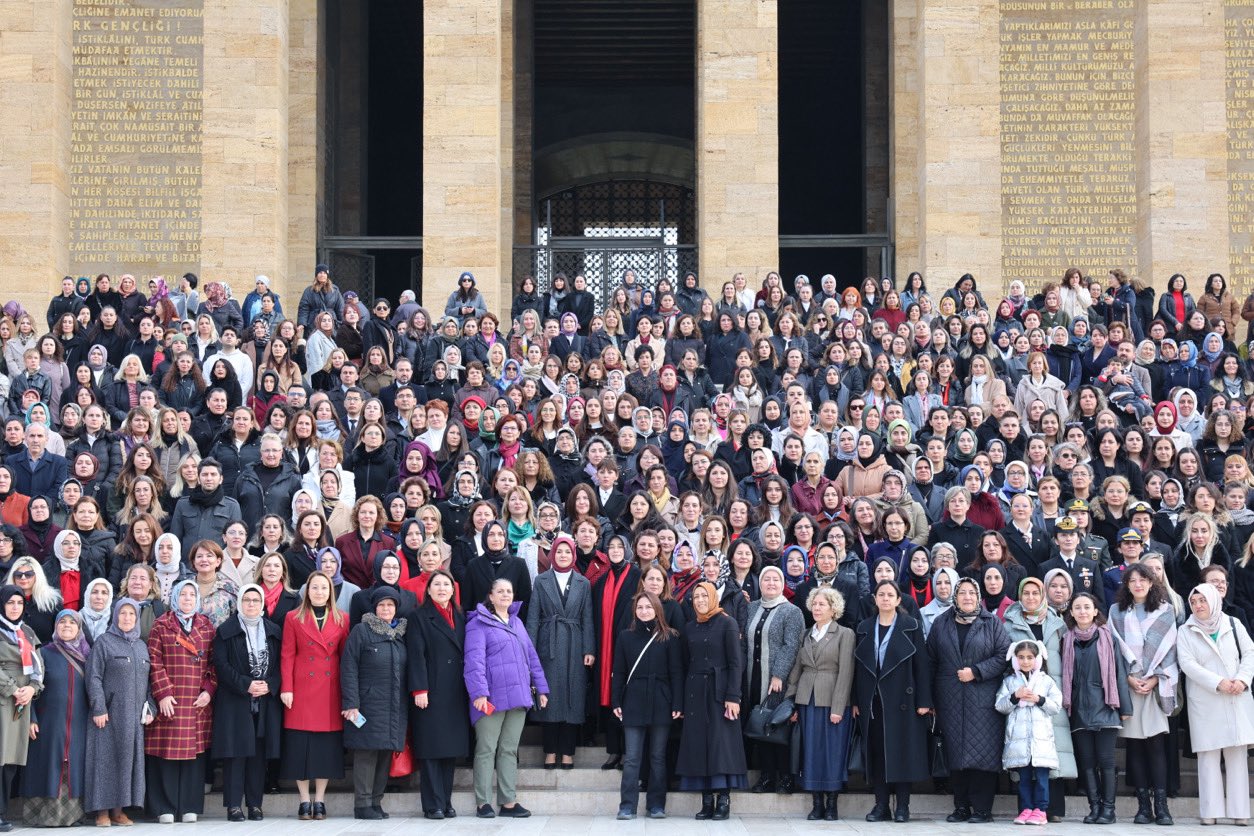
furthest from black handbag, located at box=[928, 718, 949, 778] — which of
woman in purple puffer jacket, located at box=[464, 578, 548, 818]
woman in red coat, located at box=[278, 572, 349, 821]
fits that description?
woman in red coat, located at box=[278, 572, 349, 821]

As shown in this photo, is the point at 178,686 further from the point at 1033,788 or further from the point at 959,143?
the point at 959,143

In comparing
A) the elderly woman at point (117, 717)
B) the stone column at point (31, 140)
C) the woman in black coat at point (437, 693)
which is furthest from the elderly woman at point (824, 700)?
the stone column at point (31, 140)

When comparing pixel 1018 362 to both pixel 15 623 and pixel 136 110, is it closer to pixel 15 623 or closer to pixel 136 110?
pixel 15 623

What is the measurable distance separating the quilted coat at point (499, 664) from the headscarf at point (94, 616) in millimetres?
2608

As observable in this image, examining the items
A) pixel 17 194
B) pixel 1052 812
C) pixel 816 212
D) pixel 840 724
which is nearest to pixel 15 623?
pixel 840 724

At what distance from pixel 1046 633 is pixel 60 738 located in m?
7.10

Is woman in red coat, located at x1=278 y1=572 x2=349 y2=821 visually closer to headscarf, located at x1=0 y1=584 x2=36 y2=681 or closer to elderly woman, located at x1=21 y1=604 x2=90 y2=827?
elderly woman, located at x1=21 y1=604 x2=90 y2=827

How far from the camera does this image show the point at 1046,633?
1391 cm

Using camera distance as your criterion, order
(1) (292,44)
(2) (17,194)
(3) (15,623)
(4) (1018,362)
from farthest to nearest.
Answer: (1) (292,44), (2) (17,194), (4) (1018,362), (3) (15,623)

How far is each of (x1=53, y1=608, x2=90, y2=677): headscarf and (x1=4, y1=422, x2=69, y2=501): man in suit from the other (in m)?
2.62

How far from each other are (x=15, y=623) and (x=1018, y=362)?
33.7 ft

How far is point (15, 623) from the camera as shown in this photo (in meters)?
13.5

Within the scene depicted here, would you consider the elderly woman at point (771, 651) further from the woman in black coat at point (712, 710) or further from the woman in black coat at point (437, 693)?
the woman in black coat at point (437, 693)

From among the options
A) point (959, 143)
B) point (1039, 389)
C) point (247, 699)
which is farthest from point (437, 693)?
point (959, 143)
